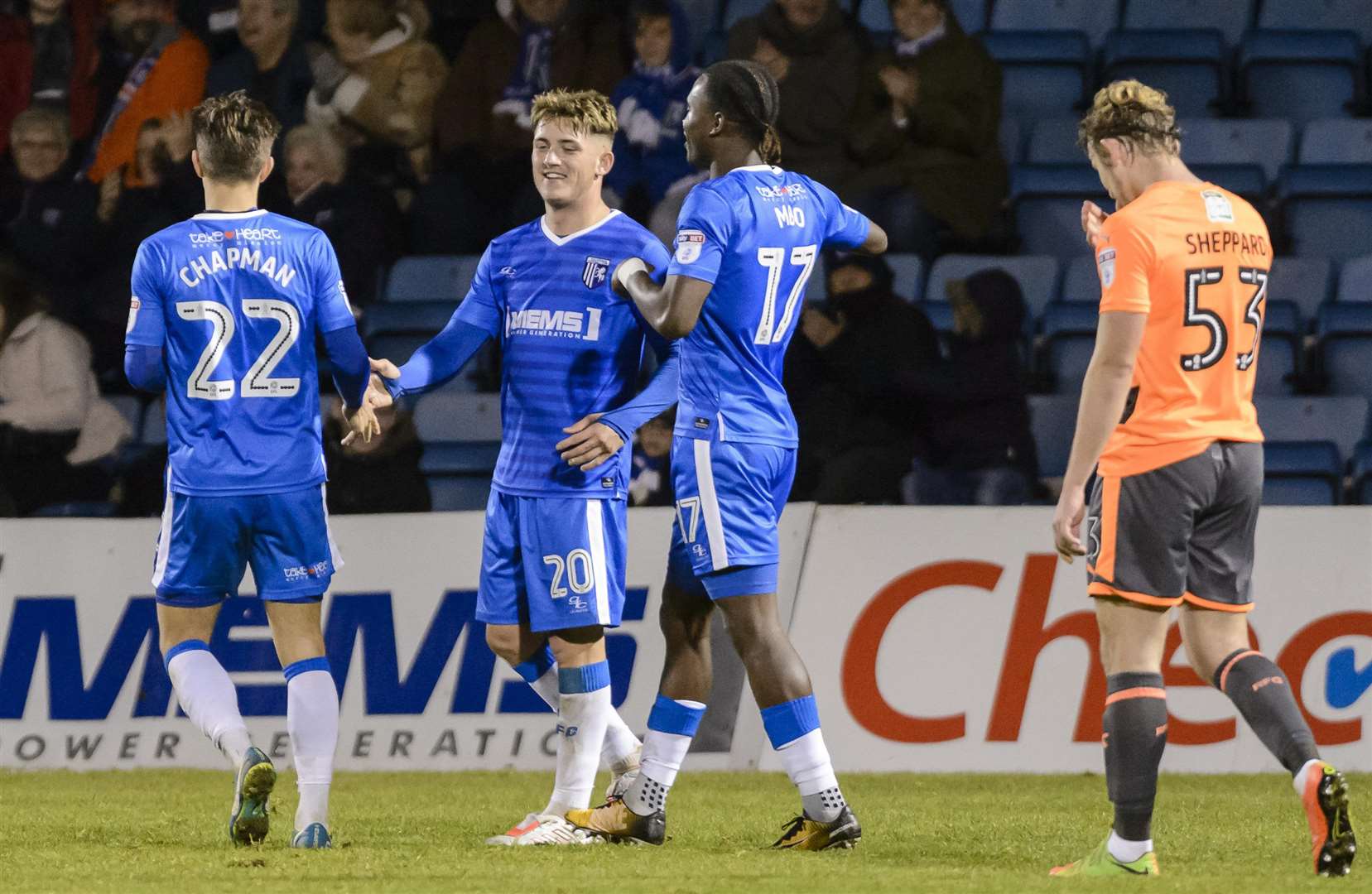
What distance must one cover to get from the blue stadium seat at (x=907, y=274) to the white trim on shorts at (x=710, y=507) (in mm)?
5362

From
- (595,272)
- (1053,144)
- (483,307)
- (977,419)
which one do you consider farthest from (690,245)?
(1053,144)

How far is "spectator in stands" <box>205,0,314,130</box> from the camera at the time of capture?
11539 millimetres

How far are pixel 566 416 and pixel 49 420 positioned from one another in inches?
208

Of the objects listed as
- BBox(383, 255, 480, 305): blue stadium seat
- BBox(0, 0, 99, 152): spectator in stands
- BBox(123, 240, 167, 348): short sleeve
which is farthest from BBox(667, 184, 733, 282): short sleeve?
BBox(0, 0, 99, 152): spectator in stands

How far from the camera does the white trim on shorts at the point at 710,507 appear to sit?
5.32 meters

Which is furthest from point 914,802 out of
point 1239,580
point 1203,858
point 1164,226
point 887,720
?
point 1164,226

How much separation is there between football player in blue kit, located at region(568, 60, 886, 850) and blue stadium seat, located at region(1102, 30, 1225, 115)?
677 centimetres

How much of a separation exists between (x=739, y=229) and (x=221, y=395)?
1.58m

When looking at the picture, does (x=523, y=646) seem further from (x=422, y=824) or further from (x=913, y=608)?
(x=913, y=608)

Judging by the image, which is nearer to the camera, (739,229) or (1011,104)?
(739,229)

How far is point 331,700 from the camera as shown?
5.55 meters

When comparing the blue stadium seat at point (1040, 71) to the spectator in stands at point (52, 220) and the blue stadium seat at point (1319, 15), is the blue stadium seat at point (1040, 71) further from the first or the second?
the spectator in stands at point (52, 220)

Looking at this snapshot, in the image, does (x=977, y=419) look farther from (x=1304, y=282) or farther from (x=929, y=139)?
(x=1304, y=282)

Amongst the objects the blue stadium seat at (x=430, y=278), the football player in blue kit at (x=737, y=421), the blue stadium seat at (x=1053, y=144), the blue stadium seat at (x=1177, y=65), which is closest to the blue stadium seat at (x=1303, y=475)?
the blue stadium seat at (x=1053, y=144)
